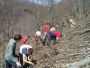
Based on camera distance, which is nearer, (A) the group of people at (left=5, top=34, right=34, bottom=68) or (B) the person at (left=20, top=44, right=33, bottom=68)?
(A) the group of people at (left=5, top=34, right=34, bottom=68)

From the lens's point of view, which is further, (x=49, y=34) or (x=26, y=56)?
(x=49, y=34)

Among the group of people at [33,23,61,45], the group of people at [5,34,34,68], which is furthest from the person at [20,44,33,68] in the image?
the group of people at [33,23,61,45]

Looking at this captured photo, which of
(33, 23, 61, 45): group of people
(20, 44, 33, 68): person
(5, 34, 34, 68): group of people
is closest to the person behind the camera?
(5, 34, 34, 68): group of people

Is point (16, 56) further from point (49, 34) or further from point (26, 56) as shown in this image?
point (49, 34)

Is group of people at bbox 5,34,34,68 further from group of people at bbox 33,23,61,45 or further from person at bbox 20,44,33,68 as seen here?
group of people at bbox 33,23,61,45

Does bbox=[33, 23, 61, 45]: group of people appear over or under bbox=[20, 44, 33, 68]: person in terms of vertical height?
over

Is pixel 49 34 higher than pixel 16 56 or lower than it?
higher

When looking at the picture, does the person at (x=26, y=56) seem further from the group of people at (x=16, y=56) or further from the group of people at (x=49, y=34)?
the group of people at (x=49, y=34)

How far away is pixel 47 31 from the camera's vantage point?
17.0 metres

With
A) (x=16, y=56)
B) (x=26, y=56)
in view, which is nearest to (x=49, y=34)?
(x=26, y=56)

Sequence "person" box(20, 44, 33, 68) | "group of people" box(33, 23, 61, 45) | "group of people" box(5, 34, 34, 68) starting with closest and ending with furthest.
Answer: "group of people" box(5, 34, 34, 68) < "person" box(20, 44, 33, 68) < "group of people" box(33, 23, 61, 45)

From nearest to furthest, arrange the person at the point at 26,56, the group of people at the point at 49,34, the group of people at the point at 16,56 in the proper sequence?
the group of people at the point at 16,56 < the person at the point at 26,56 < the group of people at the point at 49,34

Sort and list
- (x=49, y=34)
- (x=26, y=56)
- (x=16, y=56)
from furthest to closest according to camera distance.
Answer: (x=49, y=34) < (x=26, y=56) < (x=16, y=56)

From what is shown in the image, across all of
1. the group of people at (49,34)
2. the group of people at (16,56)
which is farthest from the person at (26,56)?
the group of people at (49,34)
